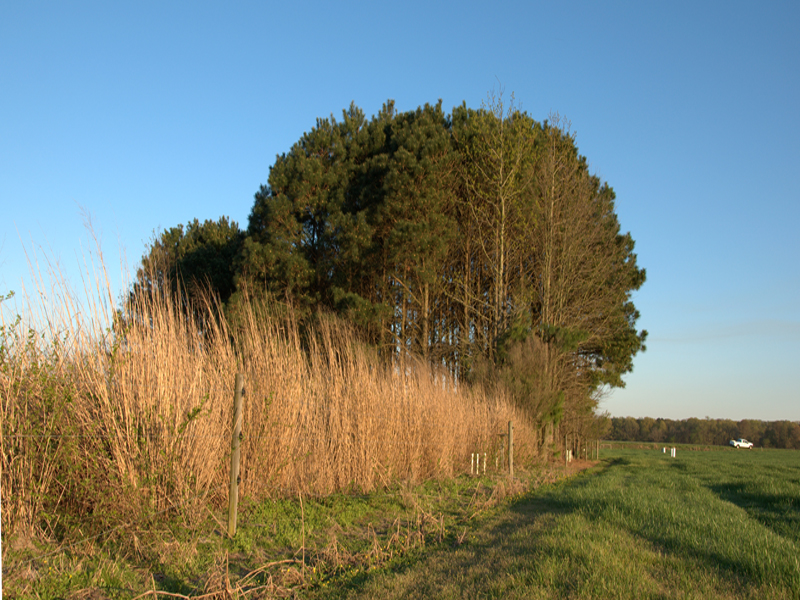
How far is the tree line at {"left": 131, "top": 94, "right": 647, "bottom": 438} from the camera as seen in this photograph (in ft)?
54.9

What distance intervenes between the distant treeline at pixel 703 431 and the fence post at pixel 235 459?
78.9 m

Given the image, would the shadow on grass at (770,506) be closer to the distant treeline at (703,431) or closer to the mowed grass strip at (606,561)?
the mowed grass strip at (606,561)

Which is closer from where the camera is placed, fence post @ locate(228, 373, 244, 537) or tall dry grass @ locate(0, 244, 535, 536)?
tall dry grass @ locate(0, 244, 535, 536)

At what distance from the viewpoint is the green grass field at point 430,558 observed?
3.49 metres

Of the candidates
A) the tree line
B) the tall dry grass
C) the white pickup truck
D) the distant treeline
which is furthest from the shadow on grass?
the distant treeline

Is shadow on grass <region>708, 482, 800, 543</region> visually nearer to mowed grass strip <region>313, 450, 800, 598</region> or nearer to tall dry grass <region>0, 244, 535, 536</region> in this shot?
mowed grass strip <region>313, 450, 800, 598</region>

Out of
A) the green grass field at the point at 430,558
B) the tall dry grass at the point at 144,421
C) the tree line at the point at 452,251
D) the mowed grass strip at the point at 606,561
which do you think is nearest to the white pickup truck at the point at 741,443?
the tree line at the point at 452,251

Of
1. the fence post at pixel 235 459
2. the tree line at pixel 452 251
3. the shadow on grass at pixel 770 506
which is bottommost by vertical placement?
the shadow on grass at pixel 770 506

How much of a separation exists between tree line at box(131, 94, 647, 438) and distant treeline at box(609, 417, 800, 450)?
62.9 metres

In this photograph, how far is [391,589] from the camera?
3.69 m

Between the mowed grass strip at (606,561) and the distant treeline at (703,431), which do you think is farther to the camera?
the distant treeline at (703,431)

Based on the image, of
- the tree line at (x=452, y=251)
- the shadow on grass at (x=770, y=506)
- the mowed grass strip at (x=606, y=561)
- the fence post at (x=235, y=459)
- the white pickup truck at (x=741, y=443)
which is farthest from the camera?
the white pickup truck at (x=741, y=443)

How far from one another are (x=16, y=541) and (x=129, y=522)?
737mm

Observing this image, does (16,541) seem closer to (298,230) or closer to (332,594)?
(332,594)
